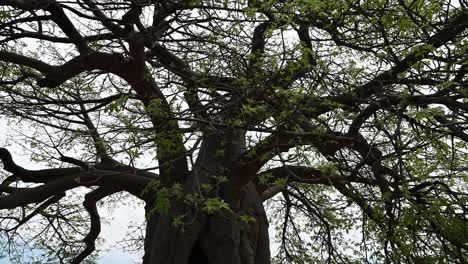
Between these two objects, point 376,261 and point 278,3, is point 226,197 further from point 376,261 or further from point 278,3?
point 278,3

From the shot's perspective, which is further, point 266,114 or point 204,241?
point 204,241

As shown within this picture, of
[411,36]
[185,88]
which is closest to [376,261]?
[411,36]

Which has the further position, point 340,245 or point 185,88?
point 340,245

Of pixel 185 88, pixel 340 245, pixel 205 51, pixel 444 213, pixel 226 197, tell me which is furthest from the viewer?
pixel 340 245

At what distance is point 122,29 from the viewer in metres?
4.89

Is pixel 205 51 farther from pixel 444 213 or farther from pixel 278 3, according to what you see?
pixel 444 213

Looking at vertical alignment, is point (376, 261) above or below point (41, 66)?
below

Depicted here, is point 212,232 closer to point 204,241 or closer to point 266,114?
point 204,241

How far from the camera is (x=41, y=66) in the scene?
564 centimetres

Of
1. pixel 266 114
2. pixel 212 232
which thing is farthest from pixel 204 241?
pixel 266 114

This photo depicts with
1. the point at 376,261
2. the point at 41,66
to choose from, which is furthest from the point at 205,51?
the point at 376,261

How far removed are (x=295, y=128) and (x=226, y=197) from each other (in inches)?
95.6

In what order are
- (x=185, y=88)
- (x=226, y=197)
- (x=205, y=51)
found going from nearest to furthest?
(x=185, y=88), (x=205, y=51), (x=226, y=197)

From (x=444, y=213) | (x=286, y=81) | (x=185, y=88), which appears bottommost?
(x=444, y=213)
